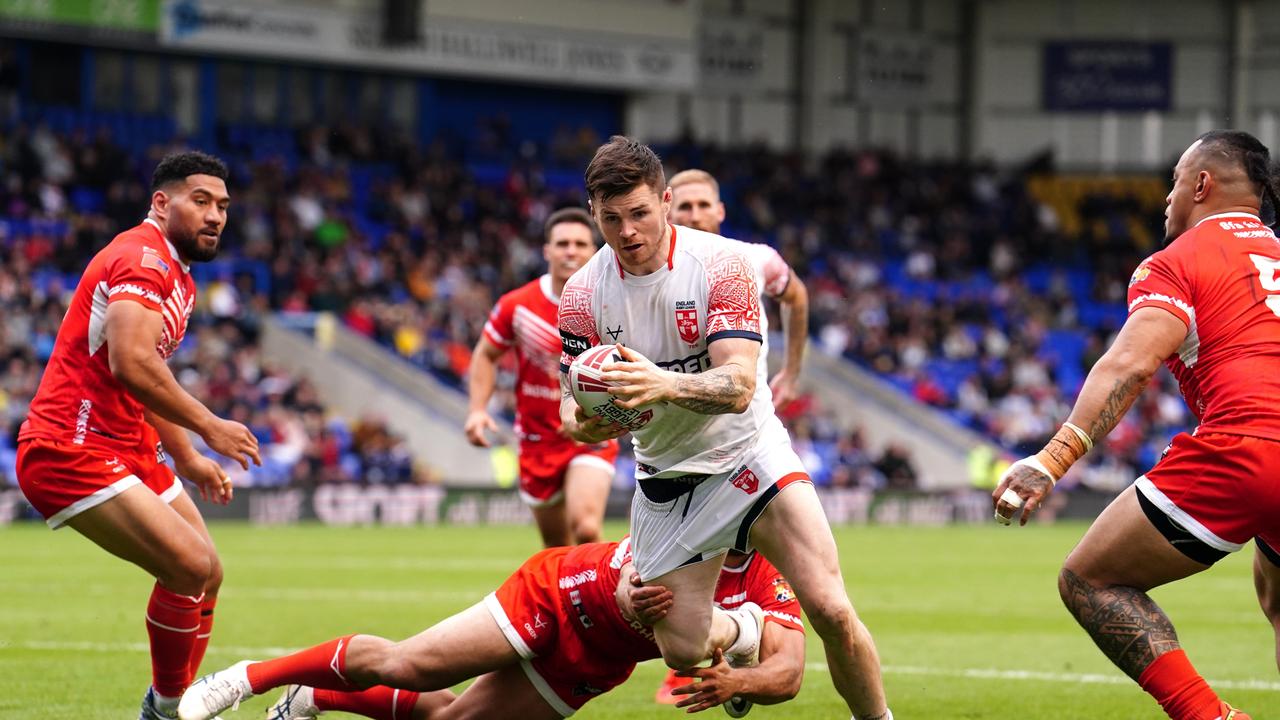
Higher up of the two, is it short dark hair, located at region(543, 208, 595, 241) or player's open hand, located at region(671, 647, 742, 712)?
short dark hair, located at region(543, 208, 595, 241)

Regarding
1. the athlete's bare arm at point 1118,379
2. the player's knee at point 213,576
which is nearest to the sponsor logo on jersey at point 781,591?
the athlete's bare arm at point 1118,379

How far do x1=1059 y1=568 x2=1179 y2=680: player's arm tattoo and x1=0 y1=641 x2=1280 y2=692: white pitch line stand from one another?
3673mm

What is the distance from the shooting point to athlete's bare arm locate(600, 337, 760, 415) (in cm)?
638

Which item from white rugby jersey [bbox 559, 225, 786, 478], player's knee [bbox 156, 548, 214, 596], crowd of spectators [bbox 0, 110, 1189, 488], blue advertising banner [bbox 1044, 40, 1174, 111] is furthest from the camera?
blue advertising banner [bbox 1044, 40, 1174, 111]

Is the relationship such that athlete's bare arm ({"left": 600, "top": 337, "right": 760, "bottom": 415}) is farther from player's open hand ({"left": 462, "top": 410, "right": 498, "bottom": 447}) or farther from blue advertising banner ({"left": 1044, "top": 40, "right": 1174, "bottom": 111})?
blue advertising banner ({"left": 1044, "top": 40, "right": 1174, "bottom": 111})

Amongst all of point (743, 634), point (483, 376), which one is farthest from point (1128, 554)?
point (483, 376)

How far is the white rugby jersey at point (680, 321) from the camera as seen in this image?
6.96 meters

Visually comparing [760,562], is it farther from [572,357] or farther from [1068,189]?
[1068,189]

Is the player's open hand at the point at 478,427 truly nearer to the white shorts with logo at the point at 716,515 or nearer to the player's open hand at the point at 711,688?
the white shorts with logo at the point at 716,515

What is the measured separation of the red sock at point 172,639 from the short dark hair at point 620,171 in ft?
9.56

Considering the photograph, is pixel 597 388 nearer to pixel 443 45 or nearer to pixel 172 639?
pixel 172 639

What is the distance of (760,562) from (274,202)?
2759 cm

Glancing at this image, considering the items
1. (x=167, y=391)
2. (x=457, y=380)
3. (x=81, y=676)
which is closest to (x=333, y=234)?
(x=457, y=380)

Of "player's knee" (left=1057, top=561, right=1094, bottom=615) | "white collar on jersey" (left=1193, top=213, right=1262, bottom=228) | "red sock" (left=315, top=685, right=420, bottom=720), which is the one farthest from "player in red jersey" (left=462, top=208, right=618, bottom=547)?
"white collar on jersey" (left=1193, top=213, right=1262, bottom=228)
